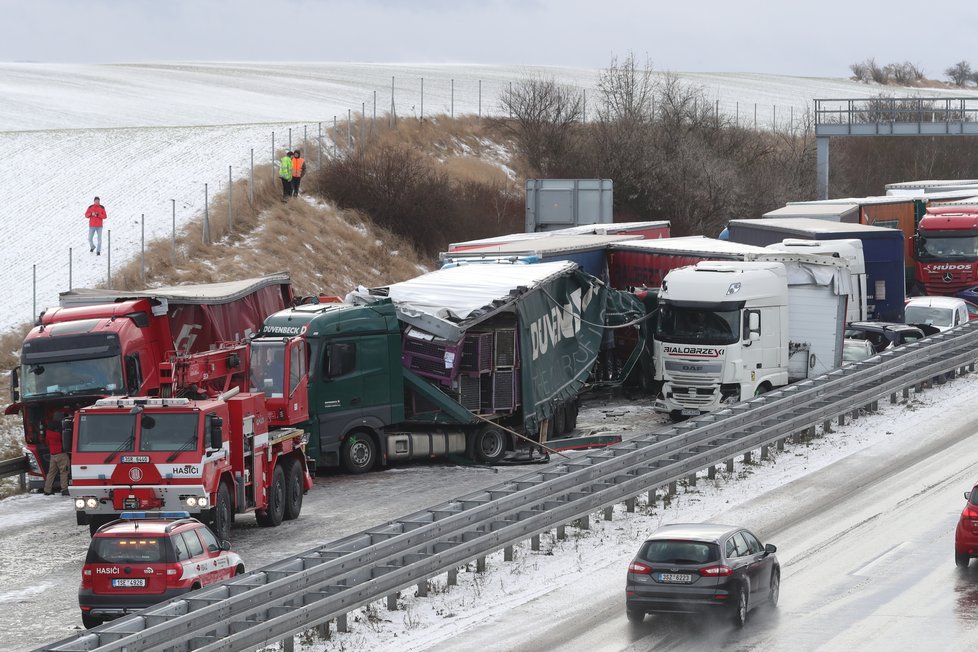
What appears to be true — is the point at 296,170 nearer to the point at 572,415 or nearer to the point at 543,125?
the point at 543,125

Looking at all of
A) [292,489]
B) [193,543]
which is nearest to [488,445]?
[292,489]

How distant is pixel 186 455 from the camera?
66.8ft

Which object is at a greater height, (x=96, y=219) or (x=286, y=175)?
(x=286, y=175)

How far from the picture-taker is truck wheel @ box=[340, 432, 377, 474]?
2748 centimetres

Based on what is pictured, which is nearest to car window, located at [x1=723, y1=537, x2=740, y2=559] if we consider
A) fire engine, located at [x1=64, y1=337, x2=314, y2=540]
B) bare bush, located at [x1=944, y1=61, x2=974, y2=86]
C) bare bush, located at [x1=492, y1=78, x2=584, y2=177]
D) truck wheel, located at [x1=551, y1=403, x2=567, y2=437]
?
fire engine, located at [x1=64, y1=337, x2=314, y2=540]

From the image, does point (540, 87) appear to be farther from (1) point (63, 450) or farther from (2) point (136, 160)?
(1) point (63, 450)

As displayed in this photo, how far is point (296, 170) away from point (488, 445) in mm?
27090

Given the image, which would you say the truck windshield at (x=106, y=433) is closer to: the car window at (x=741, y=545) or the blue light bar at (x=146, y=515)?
the blue light bar at (x=146, y=515)

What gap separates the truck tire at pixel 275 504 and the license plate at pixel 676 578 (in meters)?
8.61

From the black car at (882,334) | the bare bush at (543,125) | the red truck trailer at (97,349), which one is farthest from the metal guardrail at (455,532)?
the bare bush at (543,125)

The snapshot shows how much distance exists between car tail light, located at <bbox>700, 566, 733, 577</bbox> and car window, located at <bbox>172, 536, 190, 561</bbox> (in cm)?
584

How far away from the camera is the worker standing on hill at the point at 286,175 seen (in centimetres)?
5294

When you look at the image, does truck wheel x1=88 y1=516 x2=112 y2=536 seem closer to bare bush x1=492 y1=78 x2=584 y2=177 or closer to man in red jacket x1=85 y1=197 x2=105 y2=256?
man in red jacket x1=85 y1=197 x2=105 y2=256

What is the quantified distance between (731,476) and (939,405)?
29.3 ft
